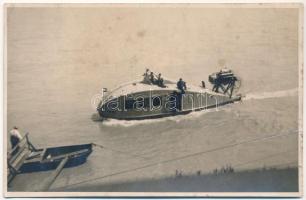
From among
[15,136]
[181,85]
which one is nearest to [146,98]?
[181,85]

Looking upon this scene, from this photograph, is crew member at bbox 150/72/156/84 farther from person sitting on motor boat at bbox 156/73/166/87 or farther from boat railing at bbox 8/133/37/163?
boat railing at bbox 8/133/37/163

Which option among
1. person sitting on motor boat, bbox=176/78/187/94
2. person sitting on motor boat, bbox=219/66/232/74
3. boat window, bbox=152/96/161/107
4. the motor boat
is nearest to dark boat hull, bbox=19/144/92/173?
the motor boat

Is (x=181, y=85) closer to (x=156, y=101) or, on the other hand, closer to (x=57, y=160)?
(x=156, y=101)

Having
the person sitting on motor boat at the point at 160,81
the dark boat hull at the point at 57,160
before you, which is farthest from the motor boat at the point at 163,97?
the dark boat hull at the point at 57,160

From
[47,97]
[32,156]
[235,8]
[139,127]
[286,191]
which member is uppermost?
[235,8]

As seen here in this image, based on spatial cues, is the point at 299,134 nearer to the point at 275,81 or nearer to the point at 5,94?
the point at 275,81

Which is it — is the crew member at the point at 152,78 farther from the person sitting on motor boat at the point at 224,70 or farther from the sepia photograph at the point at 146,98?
the person sitting on motor boat at the point at 224,70

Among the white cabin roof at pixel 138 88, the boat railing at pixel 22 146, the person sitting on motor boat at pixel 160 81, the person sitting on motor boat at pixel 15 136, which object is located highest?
the person sitting on motor boat at pixel 160 81

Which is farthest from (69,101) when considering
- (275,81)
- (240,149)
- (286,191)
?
(286,191)
